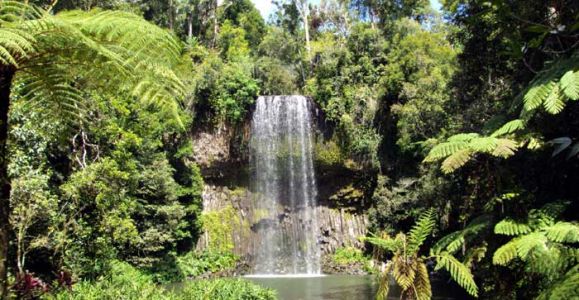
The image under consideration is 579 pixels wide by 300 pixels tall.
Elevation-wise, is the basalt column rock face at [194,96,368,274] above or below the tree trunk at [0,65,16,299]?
above

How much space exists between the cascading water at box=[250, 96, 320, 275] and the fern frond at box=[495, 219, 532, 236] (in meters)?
14.2

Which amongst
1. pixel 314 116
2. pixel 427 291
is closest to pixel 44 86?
pixel 427 291

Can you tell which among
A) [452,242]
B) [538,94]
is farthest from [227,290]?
[538,94]

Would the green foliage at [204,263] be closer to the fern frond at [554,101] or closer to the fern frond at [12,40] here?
the fern frond at [554,101]

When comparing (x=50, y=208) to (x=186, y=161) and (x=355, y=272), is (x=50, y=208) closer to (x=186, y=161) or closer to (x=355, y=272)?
(x=186, y=161)

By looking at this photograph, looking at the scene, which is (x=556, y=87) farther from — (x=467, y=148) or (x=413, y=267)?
(x=413, y=267)

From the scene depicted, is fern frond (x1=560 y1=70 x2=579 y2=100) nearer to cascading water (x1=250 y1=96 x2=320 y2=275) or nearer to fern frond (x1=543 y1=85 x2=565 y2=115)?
fern frond (x1=543 y1=85 x2=565 y2=115)

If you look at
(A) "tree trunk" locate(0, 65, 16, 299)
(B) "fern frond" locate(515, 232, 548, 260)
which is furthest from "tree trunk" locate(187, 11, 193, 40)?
(A) "tree trunk" locate(0, 65, 16, 299)

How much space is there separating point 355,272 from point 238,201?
5.65 m

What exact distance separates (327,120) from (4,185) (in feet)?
55.5

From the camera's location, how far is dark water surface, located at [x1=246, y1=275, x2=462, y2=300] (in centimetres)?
1173

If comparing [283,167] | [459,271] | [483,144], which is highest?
[283,167]

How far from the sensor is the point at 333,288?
13664mm

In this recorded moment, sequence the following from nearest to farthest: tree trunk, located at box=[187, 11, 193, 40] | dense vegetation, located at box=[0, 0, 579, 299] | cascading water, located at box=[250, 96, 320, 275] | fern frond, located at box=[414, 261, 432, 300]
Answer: dense vegetation, located at box=[0, 0, 579, 299]
fern frond, located at box=[414, 261, 432, 300]
cascading water, located at box=[250, 96, 320, 275]
tree trunk, located at box=[187, 11, 193, 40]
